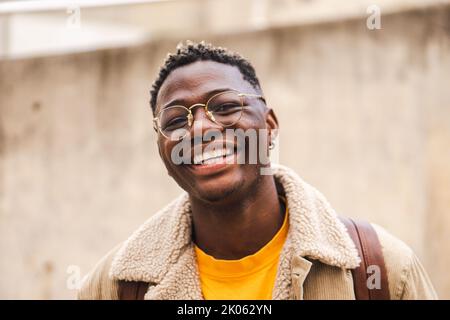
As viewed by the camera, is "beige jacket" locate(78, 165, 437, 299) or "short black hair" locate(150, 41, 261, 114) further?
"short black hair" locate(150, 41, 261, 114)

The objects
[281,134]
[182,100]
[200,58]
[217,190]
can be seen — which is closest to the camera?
[217,190]

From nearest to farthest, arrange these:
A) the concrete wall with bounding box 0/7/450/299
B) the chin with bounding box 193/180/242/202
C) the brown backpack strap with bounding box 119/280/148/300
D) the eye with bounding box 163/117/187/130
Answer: the chin with bounding box 193/180/242/202 → the eye with bounding box 163/117/187/130 → the brown backpack strap with bounding box 119/280/148/300 → the concrete wall with bounding box 0/7/450/299

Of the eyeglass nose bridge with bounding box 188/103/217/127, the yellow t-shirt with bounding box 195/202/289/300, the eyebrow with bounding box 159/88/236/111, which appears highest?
the eyebrow with bounding box 159/88/236/111

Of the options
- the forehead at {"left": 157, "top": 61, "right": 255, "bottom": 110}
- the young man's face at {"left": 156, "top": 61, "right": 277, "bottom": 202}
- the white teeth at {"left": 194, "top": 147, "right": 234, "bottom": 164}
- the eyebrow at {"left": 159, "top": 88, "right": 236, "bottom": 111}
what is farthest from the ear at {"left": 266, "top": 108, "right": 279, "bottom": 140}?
the white teeth at {"left": 194, "top": 147, "right": 234, "bottom": 164}

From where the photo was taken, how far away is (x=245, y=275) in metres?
3.15

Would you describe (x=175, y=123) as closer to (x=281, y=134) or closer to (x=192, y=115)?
(x=192, y=115)

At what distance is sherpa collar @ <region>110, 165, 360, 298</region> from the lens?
10.1ft

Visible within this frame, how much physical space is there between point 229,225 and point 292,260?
0.31 m

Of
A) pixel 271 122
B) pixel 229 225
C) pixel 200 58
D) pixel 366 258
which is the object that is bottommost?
pixel 366 258

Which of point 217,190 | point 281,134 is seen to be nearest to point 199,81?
point 217,190

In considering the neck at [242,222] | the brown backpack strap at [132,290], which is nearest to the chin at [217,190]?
the neck at [242,222]

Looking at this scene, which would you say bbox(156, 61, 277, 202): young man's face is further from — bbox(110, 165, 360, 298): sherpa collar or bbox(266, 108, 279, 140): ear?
bbox(110, 165, 360, 298): sherpa collar

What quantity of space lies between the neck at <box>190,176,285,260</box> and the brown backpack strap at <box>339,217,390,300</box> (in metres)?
0.34

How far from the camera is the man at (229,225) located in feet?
9.92
